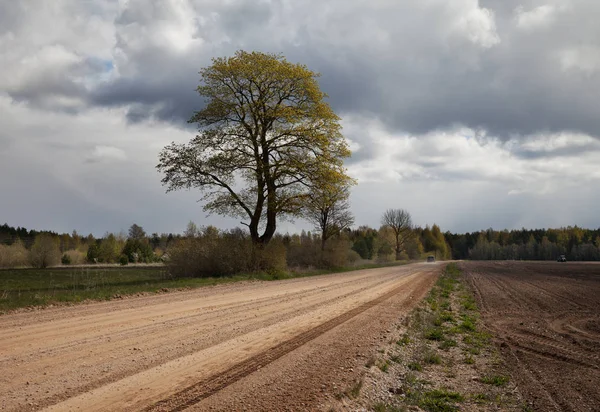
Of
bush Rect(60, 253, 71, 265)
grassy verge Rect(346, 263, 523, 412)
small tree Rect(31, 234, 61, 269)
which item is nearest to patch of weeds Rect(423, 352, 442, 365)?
grassy verge Rect(346, 263, 523, 412)

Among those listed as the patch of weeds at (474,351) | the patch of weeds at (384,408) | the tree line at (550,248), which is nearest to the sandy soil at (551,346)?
the patch of weeds at (474,351)

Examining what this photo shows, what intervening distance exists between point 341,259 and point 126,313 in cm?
4126

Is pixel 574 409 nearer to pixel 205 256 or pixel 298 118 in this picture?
pixel 205 256

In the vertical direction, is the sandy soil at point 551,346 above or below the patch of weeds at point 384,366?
below

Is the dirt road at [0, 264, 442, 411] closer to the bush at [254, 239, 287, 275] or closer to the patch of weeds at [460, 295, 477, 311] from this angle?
the patch of weeds at [460, 295, 477, 311]

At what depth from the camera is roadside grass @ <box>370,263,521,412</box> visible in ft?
21.8

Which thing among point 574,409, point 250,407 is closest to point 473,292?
point 574,409

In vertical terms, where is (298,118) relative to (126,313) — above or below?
above

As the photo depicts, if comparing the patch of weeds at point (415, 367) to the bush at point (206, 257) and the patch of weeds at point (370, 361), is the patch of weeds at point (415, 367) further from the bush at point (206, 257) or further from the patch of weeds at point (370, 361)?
the bush at point (206, 257)

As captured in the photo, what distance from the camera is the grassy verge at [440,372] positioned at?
21.7 feet

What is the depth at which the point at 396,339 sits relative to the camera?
10.6 meters

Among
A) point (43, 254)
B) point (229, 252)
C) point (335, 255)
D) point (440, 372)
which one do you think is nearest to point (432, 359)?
point (440, 372)

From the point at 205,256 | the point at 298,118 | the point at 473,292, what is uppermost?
the point at 298,118

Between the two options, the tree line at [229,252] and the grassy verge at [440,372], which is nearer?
the grassy verge at [440,372]
